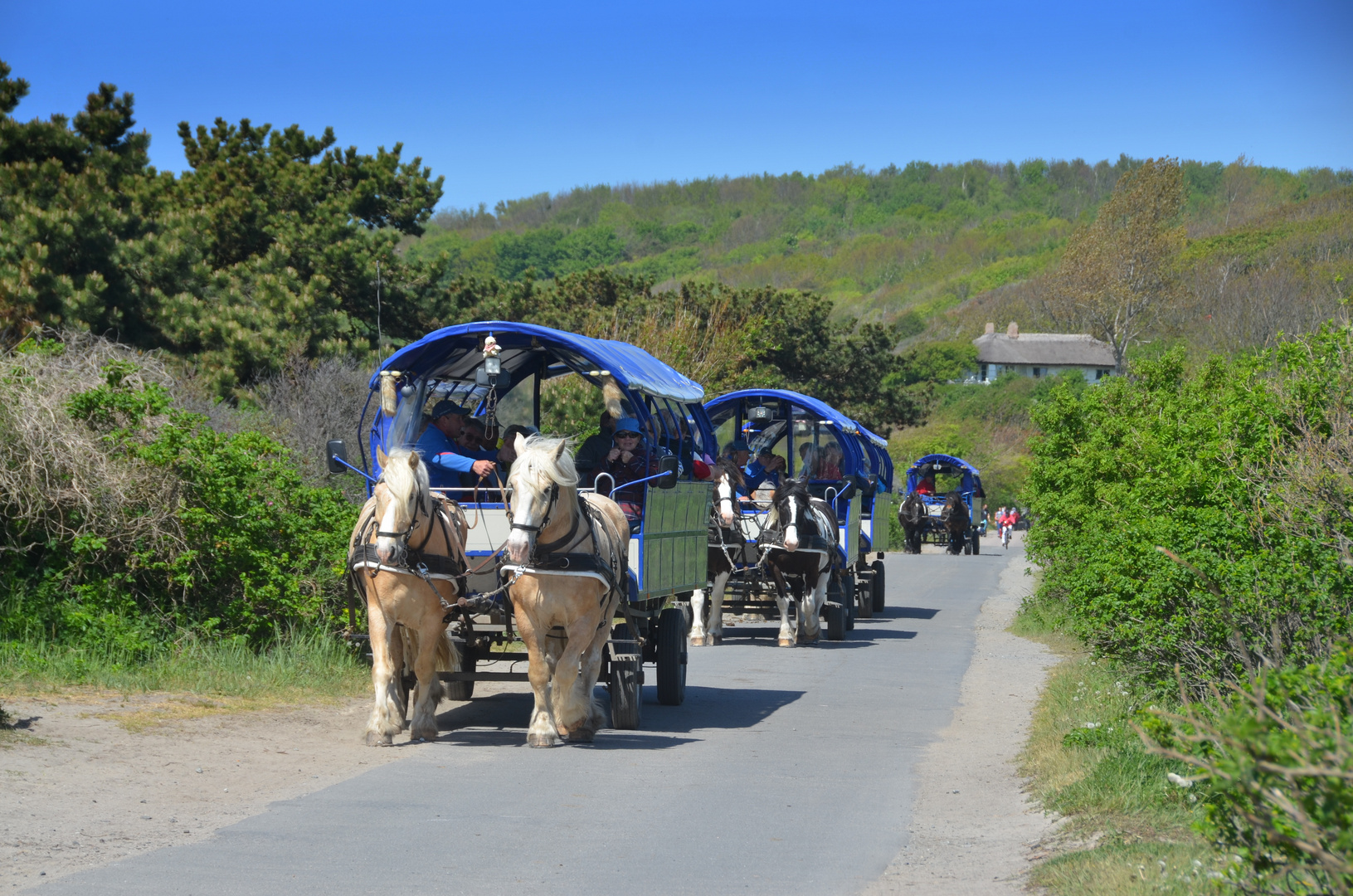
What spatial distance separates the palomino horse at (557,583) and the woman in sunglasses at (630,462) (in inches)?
55.1

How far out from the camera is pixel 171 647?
12.3m

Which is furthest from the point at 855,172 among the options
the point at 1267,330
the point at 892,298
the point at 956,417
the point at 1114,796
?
the point at 1114,796

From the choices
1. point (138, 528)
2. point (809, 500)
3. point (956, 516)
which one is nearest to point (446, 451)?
point (138, 528)

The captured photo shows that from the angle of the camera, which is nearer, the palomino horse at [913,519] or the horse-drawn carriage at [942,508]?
the horse-drawn carriage at [942,508]

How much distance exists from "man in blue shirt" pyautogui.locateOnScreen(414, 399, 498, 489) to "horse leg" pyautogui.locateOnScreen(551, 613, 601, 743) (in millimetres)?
1702

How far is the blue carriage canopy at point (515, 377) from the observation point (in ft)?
35.2

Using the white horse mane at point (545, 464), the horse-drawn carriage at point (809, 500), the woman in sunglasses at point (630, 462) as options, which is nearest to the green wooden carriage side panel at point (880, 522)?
the horse-drawn carriage at point (809, 500)

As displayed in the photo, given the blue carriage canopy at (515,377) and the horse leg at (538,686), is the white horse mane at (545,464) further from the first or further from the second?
the blue carriage canopy at (515,377)

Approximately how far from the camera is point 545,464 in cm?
918

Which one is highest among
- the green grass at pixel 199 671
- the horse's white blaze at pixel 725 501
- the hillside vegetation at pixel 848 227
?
the hillside vegetation at pixel 848 227

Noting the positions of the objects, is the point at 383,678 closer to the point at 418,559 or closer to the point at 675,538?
the point at 418,559

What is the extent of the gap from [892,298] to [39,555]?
12765 cm

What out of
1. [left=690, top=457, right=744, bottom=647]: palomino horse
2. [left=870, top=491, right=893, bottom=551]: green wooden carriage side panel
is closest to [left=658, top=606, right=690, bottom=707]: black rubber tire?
[left=690, top=457, right=744, bottom=647]: palomino horse

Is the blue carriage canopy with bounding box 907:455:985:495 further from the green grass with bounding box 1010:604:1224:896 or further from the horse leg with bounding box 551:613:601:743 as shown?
the horse leg with bounding box 551:613:601:743
